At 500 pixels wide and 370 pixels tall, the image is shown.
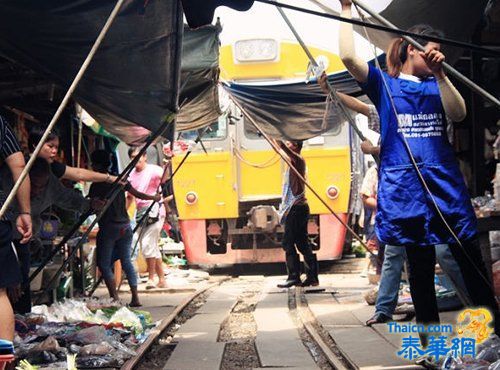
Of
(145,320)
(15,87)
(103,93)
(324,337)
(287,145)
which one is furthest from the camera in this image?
(287,145)

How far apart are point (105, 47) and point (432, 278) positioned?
8.33 feet

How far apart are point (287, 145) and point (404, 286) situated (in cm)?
280

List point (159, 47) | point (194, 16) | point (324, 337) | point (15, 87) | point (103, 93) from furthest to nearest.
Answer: point (15, 87)
point (324, 337)
point (103, 93)
point (159, 47)
point (194, 16)

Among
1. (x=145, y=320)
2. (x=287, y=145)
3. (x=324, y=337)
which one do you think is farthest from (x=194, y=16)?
(x=287, y=145)

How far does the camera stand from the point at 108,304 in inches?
284

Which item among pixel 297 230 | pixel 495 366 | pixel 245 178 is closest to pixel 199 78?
pixel 297 230

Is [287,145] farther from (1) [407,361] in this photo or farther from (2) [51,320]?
(1) [407,361]

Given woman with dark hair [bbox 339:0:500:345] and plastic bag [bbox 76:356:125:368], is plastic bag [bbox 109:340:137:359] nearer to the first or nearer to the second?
plastic bag [bbox 76:356:125:368]

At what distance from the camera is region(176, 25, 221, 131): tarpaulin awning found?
6.64 m

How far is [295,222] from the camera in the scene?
9969mm

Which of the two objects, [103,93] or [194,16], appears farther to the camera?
[103,93]

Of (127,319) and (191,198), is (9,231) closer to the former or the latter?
(127,319)

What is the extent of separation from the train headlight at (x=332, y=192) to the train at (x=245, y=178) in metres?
0.02

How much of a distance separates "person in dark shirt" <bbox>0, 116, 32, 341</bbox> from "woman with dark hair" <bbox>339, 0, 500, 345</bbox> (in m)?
1.98
